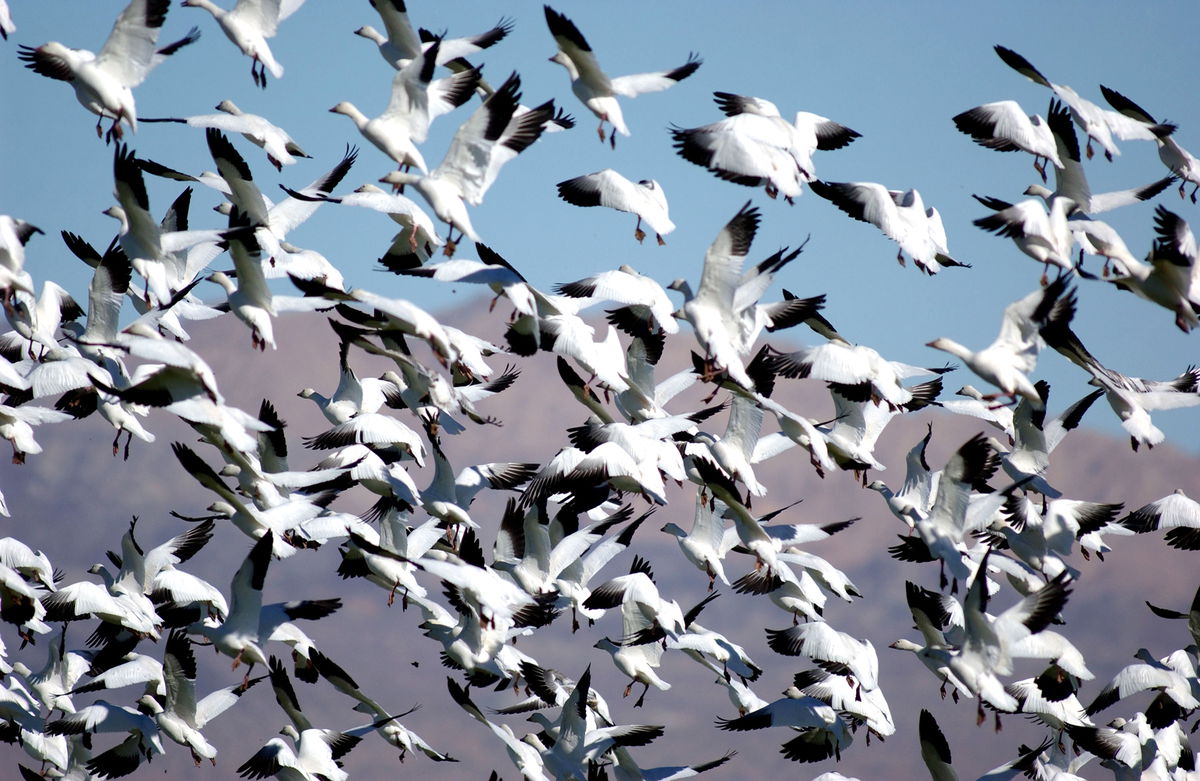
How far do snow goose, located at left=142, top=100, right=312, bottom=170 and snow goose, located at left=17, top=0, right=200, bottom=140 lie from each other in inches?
61.8

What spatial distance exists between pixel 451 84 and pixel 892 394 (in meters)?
5.27

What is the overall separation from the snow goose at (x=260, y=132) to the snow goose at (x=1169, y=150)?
8.42 m

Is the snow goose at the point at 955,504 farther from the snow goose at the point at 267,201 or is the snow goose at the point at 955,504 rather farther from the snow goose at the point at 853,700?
the snow goose at the point at 267,201

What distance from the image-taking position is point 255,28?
14008mm

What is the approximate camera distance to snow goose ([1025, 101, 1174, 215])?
561 inches

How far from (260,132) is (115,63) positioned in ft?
7.26

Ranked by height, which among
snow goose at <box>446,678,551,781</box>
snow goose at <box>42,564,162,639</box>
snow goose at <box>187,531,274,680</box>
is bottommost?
snow goose at <box>446,678,551,781</box>

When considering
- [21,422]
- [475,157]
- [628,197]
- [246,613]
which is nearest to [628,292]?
[628,197]

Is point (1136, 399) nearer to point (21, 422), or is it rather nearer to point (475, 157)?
point (475, 157)

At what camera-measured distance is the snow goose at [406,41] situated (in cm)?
1343

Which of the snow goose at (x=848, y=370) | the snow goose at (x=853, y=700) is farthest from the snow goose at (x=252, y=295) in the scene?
the snow goose at (x=853, y=700)

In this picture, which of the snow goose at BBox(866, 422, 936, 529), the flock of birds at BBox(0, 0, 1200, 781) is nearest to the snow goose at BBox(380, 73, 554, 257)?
the flock of birds at BBox(0, 0, 1200, 781)

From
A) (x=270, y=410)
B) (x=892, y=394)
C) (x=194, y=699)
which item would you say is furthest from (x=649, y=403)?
(x=194, y=699)

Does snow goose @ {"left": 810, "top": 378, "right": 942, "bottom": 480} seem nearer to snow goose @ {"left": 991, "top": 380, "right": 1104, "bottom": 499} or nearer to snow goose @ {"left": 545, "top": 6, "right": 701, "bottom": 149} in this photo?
snow goose @ {"left": 991, "top": 380, "right": 1104, "bottom": 499}
